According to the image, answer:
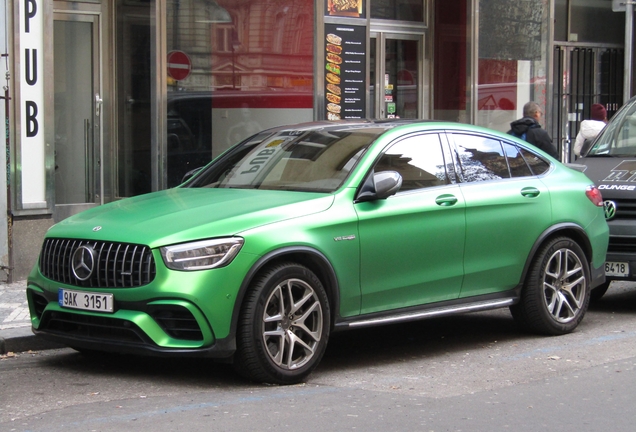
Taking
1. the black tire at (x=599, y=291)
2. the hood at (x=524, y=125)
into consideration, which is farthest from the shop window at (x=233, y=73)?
the black tire at (x=599, y=291)

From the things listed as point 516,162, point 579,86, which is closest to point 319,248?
point 516,162

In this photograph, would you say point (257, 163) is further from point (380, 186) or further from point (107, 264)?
point (107, 264)

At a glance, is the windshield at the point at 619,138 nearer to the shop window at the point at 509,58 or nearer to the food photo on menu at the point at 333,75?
the food photo on menu at the point at 333,75

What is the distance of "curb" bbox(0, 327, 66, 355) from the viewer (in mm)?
7613

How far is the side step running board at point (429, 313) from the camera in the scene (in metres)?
7.00

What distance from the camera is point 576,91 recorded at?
1927cm

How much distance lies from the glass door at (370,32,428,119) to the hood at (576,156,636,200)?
246 inches

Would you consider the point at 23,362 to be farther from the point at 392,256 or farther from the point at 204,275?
the point at 392,256

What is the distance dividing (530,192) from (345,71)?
6784 millimetres

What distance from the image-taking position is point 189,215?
6.57 m

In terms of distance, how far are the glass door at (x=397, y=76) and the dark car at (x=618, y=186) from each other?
231 inches

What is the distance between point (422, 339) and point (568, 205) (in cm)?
156

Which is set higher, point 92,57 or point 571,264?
point 92,57

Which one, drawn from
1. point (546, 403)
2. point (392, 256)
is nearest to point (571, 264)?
point (392, 256)
